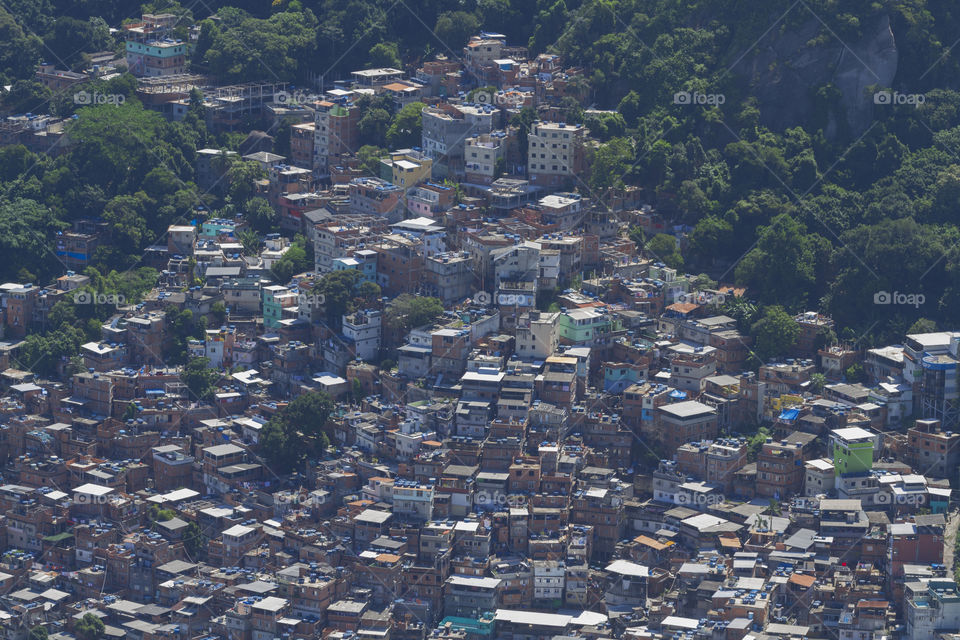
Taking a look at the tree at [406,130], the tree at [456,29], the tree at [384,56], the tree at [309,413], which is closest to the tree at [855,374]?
the tree at [309,413]

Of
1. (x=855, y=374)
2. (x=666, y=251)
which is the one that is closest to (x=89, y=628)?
(x=666, y=251)

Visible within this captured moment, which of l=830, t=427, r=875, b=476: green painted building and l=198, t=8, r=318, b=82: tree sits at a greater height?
l=198, t=8, r=318, b=82: tree

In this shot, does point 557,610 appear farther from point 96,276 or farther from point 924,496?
point 96,276

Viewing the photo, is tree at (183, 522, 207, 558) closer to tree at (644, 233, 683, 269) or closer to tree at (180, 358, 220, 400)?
tree at (180, 358, 220, 400)

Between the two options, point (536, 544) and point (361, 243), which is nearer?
point (536, 544)

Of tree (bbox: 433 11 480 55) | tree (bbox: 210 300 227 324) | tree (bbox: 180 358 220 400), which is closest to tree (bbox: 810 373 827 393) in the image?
tree (bbox: 180 358 220 400)

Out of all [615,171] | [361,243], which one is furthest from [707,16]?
[361,243]
